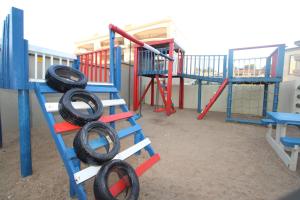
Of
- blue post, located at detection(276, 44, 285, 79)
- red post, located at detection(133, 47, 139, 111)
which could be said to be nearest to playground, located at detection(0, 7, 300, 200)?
blue post, located at detection(276, 44, 285, 79)

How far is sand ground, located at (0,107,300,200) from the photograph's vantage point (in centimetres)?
130

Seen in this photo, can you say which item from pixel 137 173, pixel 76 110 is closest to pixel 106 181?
pixel 137 173

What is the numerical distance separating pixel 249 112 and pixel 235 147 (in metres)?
3.84

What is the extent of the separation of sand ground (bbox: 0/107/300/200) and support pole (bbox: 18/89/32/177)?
13cm

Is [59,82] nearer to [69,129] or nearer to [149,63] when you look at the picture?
[69,129]

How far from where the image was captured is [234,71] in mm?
4523

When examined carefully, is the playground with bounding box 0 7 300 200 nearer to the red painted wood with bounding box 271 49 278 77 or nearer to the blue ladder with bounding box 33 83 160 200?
the blue ladder with bounding box 33 83 160 200

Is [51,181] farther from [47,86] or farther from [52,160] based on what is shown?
[47,86]

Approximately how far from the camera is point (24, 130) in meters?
1.42

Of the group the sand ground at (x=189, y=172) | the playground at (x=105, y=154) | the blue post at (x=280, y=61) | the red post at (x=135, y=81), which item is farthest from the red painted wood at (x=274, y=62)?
the red post at (x=135, y=81)

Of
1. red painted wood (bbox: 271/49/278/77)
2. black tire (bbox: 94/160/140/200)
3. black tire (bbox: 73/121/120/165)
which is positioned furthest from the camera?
red painted wood (bbox: 271/49/278/77)

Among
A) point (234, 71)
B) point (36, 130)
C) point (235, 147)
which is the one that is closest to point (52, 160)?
point (36, 130)

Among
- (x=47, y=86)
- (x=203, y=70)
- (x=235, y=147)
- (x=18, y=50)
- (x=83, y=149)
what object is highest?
(x=203, y=70)

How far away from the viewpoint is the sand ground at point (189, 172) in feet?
4.27
